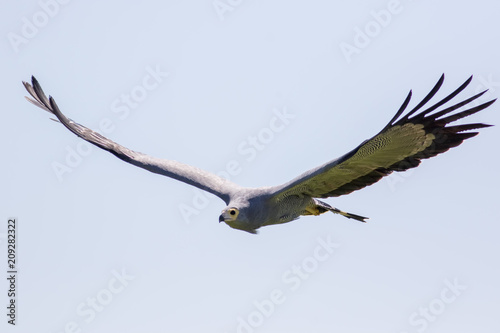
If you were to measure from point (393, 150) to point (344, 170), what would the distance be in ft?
2.60

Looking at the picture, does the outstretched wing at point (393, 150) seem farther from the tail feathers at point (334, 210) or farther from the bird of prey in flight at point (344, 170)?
the tail feathers at point (334, 210)

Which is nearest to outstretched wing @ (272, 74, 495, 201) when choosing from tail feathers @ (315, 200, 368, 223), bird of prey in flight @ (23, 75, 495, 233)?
bird of prey in flight @ (23, 75, 495, 233)

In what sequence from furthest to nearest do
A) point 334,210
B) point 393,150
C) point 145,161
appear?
1. point 145,161
2. point 334,210
3. point 393,150

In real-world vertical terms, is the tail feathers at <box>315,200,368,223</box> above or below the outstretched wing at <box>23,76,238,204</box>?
above

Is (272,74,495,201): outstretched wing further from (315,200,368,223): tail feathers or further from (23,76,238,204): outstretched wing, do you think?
(23,76,238,204): outstretched wing

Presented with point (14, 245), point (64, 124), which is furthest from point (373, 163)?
point (14, 245)

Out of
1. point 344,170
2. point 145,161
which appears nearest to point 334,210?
point 344,170

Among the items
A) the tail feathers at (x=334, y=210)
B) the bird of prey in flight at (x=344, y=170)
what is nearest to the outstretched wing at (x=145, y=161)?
the bird of prey in flight at (x=344, y=170)

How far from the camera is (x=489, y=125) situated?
34.6ft

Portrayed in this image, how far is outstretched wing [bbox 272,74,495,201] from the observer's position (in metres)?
10.9

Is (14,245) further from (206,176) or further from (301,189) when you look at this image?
(301,189)

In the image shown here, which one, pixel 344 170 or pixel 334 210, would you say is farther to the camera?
pixel 334 210

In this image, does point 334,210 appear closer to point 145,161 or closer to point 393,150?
point 393,150

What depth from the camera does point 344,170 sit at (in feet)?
38.9
